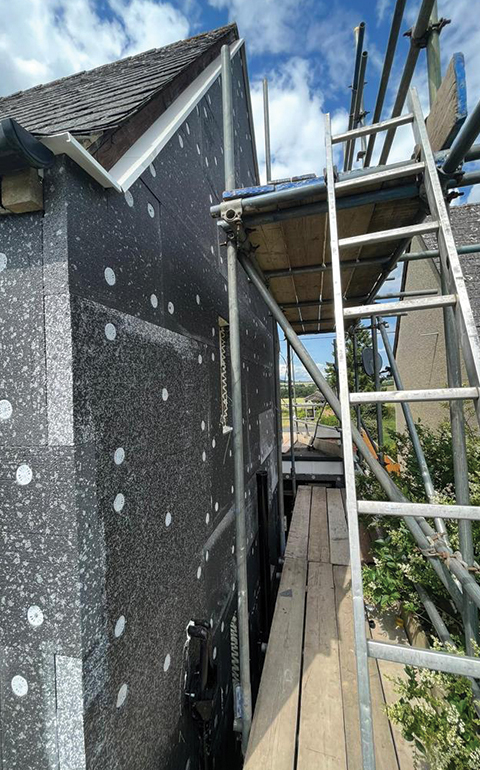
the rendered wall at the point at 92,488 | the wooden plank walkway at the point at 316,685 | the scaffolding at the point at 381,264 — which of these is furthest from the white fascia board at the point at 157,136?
the wooden plank walkway at the point at 316,685

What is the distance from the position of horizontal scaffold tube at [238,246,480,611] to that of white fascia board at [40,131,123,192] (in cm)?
117

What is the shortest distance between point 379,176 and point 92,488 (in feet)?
6.95

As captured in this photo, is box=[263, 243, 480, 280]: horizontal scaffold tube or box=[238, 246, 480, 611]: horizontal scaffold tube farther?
box=[263, 243, 480, 280]: horizontal scaffold tube

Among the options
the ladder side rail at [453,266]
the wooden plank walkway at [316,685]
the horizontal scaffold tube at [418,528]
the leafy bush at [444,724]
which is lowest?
the wooden plank walkway at [316,685]

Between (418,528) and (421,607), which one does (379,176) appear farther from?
(421,607)

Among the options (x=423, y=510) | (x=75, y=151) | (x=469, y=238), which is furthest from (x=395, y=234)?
(x=469, y=238)

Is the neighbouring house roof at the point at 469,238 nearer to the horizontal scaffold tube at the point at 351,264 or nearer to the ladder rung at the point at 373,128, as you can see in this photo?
the horizontal scaffold tube at the point at 351,264

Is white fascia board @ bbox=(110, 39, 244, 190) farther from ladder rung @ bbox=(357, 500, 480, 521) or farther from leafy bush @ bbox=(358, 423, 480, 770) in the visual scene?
leafy bush @ bbox=(358, 423, 480, 770)

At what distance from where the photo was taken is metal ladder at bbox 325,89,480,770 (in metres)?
1.15

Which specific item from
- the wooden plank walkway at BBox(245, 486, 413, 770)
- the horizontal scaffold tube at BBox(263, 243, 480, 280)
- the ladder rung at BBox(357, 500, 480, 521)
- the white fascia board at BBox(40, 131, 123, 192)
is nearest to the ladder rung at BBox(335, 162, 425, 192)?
the horizontal scaffold tube at BBox(263, 243, 480, 280)

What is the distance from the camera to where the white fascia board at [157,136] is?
1.74m

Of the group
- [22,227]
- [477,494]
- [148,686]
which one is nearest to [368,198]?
[22,227]

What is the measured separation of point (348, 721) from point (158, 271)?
2984 millimetres

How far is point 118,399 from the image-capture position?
1.54m
